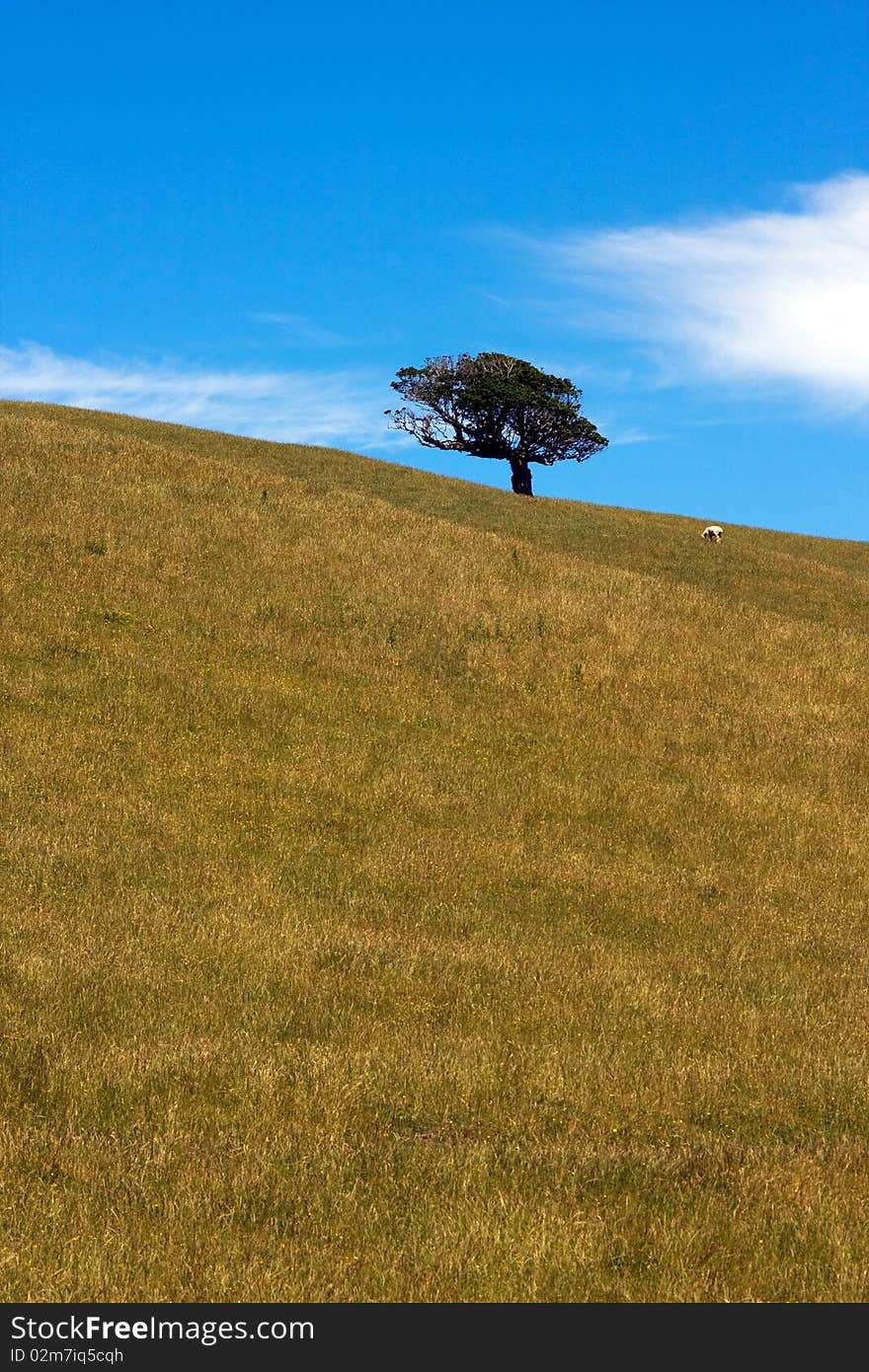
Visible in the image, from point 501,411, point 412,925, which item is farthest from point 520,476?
point 412,925

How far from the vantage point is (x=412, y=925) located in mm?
14227

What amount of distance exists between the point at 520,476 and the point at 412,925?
249 ft

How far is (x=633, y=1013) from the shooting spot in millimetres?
12078

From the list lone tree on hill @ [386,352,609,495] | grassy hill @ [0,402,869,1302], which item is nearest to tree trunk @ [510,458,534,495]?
lone tree on hill @ [386,352,609,495]

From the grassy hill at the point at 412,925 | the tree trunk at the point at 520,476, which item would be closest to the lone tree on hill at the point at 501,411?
the tree trunk at the point at 520,476

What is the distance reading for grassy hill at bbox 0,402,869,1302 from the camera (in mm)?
7617

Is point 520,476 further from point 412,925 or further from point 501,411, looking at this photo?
point 412,925

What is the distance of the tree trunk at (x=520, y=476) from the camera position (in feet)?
284

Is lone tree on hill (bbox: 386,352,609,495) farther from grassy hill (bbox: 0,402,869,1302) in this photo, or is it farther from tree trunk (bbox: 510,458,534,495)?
grassy hill (bbox: 0,402,869,1302)

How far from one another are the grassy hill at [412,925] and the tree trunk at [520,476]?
5325 cm

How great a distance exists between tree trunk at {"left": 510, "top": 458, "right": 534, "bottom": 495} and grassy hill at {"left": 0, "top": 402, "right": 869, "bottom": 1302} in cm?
5325

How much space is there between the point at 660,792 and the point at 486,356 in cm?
6984

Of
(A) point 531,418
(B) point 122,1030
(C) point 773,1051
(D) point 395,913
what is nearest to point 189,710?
(D) point 395,913

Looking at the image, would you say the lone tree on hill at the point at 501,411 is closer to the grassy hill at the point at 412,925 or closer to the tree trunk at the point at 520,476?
the tree trunk at the point at 520,476
